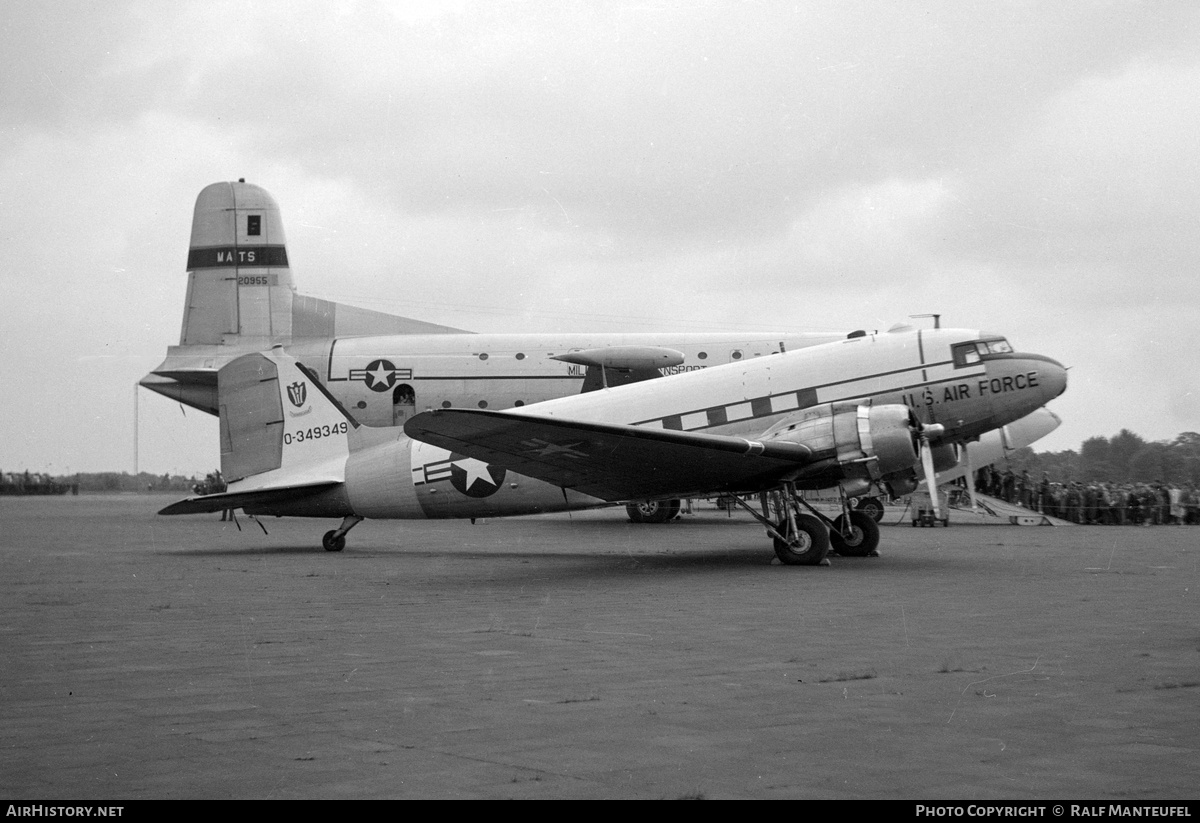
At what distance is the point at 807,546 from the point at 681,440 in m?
2.95

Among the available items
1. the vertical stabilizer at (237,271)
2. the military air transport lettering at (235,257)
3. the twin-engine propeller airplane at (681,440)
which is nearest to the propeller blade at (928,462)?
the twin-engine propeller airplane at (681,440)

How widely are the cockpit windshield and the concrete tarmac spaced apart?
389 centimetres

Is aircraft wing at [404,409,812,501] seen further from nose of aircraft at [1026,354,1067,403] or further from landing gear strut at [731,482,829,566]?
nose of aircraft at [1026,354,1067,403]

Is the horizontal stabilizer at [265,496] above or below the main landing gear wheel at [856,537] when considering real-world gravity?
above

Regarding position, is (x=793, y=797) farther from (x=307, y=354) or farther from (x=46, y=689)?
(x=307, y=354)

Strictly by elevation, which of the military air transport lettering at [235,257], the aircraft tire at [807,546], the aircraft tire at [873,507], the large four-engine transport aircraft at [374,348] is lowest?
the aircraft tire at [807,546]

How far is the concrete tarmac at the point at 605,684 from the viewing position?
487cm

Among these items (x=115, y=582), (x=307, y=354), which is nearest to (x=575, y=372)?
(x=307, y=354)

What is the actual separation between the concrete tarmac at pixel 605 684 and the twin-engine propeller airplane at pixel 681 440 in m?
1.74

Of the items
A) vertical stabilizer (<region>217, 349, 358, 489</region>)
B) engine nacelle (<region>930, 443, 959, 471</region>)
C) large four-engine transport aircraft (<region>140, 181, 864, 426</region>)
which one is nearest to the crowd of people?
large four-engine transport aircraft (<region>140, 181, 864, 426</region>)

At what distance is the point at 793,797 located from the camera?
14.7 ft

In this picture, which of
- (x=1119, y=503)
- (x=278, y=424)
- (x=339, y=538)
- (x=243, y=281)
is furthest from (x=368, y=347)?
(x=1119, y=503)

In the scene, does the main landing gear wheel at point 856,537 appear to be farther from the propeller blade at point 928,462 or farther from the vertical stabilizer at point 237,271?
the vertical stabilizer at point 237,271

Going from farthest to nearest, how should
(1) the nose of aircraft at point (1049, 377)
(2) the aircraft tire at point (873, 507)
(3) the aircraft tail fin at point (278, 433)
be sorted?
1. (2) the aircraft tire at point (873, 507)
2. (3) the aircraft tail fin at point (278, 433)
3. (1) the nose of aircraft at point (1049, 377)
